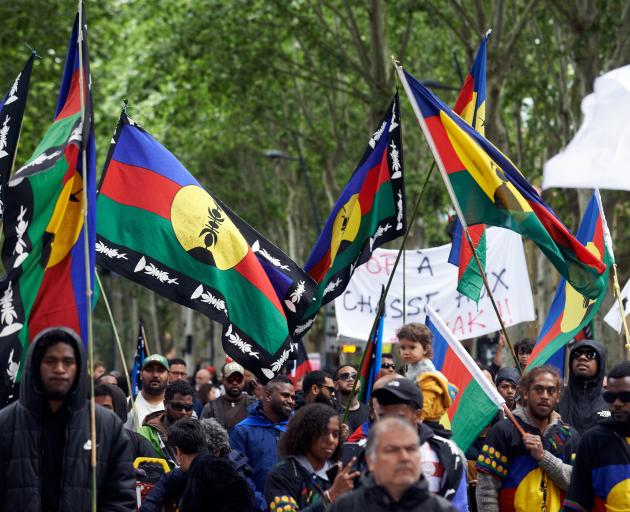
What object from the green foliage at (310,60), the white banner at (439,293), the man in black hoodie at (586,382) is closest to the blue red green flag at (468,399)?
the man in black hoodie at (586,382)

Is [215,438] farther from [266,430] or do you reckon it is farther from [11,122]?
[11,122]

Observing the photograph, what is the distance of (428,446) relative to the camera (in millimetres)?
6066

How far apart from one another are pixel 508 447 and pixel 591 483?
29.3 inches

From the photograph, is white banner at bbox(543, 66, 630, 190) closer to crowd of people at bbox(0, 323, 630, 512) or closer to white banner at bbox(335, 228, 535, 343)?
crowd of people at bbox(0, 323, 630, 512)

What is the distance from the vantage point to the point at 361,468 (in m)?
5.99

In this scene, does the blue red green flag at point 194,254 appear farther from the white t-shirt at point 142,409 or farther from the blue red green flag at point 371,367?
→ the white t-shirt at point 142,409

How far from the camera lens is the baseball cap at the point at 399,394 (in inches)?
232

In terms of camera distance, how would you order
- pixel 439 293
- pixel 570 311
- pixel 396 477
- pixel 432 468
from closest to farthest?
1. pixel 396 477
2. pixel 432 468
3. pixel 570 311
4. pixel 439 293

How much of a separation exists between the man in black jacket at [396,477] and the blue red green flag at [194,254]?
11.2ft

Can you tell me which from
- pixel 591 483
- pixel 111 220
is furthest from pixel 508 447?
pixel 111 220

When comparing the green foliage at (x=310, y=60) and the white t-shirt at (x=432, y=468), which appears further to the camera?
the green foliage at (x=310, y=60)

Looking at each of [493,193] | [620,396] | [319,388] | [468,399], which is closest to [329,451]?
[620,396]

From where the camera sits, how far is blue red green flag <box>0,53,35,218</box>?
344 inches

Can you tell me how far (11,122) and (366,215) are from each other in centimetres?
228
